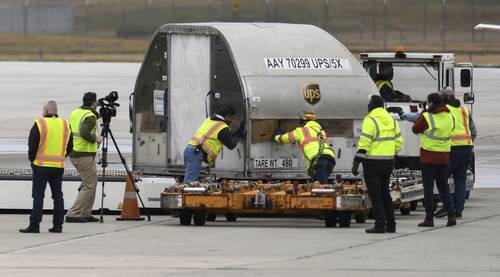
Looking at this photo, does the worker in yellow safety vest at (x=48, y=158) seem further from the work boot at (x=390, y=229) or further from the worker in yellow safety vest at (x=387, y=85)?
the worker in yellow safety vest at (x=387, y=85)

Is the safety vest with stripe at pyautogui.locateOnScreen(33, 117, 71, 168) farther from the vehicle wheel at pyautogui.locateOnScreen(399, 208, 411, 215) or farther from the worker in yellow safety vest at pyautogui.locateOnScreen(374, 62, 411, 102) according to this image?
the worker in yellow safety vest at pyautogui.locateOnScreen(374, 62, 411, 102)

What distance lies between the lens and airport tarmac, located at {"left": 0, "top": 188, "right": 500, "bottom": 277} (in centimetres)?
1381

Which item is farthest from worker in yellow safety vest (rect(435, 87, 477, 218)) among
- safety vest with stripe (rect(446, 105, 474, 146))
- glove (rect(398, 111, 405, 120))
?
glove (rect(398, 111, 405, 120))

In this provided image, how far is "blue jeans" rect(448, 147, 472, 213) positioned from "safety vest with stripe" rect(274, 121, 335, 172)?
1584 millimetres

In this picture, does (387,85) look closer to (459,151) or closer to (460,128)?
(460,128)

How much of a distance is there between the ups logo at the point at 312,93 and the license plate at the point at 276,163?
2.80 ft

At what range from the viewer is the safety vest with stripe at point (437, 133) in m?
18.4

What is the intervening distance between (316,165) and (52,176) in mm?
3707

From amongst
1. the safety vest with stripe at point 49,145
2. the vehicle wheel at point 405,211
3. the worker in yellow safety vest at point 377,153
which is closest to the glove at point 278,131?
the vehicle wheel at point 405,211

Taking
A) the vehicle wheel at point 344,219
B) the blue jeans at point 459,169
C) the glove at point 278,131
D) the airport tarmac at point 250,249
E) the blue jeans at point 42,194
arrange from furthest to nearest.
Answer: the glove at point 278,131, the blue jeans at point 459,169, the vehicle wheel at point 344,219, the blue jeans at point 42,194, the airport tarmac at point 250,249

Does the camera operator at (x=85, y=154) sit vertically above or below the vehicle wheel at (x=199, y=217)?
above

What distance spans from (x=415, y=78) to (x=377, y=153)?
5941 millimetres

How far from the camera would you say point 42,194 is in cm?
1769

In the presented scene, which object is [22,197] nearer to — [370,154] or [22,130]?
[370,154]
